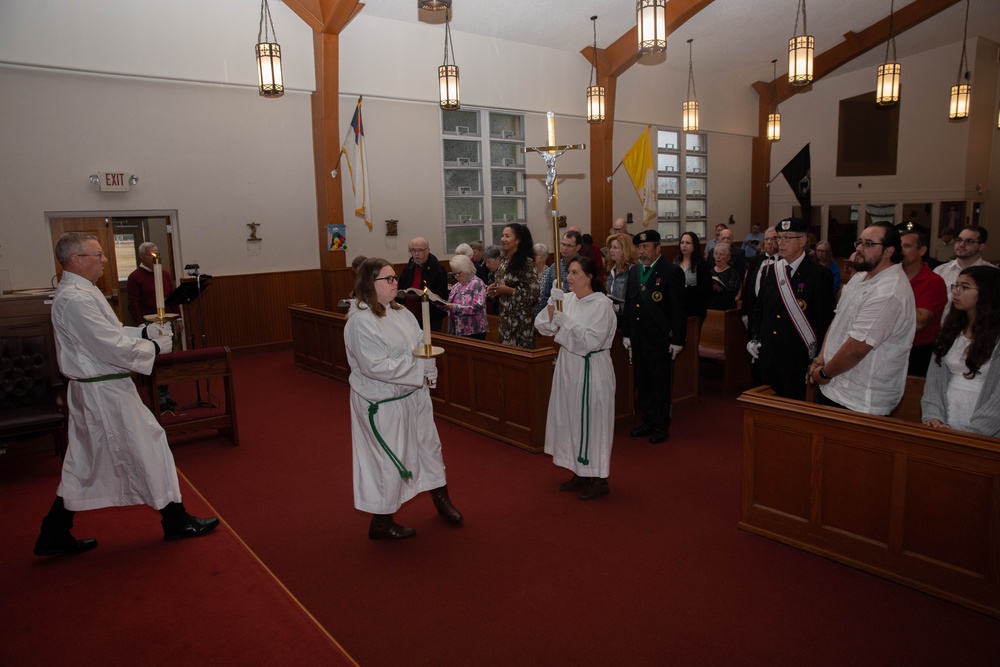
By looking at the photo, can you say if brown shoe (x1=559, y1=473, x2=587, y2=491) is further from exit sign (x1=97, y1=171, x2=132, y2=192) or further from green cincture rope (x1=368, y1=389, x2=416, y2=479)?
exit sign (x1=97, y1=171, x2=132, y2=192)

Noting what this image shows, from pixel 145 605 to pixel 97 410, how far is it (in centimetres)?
107

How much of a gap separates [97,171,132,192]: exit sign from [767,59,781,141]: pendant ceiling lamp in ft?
39.5

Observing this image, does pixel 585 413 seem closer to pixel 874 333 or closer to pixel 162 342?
pixel 874 333

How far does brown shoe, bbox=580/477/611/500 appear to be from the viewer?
436cm

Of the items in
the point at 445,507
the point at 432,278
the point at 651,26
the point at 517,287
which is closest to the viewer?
the point at 445,507

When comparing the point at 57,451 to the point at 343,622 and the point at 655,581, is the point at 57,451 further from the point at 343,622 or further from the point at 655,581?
the point at 655,581

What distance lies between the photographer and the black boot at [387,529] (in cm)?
384

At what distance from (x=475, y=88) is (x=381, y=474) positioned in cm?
1000

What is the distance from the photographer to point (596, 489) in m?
4.37

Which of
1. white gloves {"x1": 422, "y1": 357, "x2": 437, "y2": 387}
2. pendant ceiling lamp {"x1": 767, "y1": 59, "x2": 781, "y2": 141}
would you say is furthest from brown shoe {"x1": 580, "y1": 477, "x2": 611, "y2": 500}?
pendant ceiling lamp {"x1": 767, "y1": 59, "x2": 781, "y2": 141}

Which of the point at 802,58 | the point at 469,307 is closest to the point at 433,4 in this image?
the point at 469,307

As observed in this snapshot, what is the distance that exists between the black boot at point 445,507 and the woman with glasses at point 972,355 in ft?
8.46

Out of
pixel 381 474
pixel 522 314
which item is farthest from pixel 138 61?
pixel 381 474

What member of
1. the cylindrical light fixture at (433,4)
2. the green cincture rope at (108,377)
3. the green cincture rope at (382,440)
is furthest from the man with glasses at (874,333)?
the cylindrical light fixture at (433,4)
